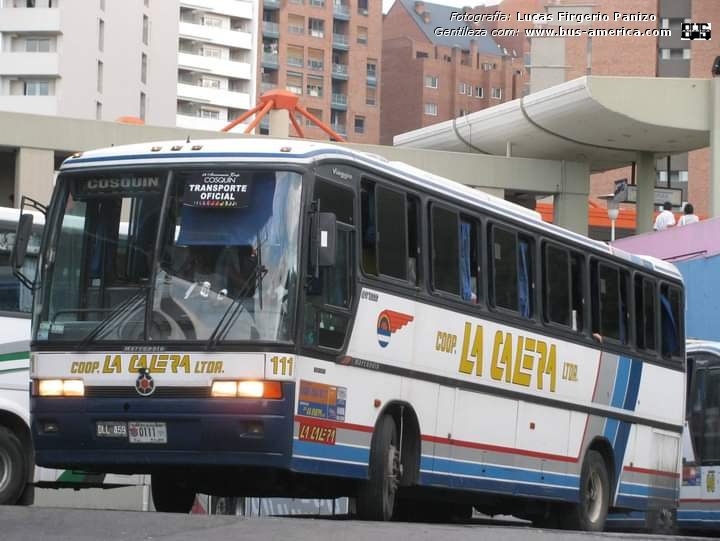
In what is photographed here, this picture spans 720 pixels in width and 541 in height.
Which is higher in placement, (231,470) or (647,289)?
(647,289)

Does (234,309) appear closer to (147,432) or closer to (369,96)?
(147,432)

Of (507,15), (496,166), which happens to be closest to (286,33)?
(507,15)

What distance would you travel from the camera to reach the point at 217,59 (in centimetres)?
13638

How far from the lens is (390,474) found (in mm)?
13602

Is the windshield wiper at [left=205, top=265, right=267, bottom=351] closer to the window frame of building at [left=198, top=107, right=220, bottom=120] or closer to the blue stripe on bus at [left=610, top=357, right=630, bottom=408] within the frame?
the blue stripe on bus at [left=610, top=357, right=630, bottom=408]

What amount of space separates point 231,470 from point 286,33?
419 ft

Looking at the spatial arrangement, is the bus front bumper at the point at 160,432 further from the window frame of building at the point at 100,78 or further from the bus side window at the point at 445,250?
the window frame of building at the point at 100,78

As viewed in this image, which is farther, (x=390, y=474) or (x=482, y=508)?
(x=482, y=508)

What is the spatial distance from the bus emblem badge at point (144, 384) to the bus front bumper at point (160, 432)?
7 cm

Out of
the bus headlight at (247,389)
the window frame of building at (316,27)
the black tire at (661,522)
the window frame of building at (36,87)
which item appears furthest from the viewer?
the window frame of building at (316,27)

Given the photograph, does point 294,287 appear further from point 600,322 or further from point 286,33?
point 286,33

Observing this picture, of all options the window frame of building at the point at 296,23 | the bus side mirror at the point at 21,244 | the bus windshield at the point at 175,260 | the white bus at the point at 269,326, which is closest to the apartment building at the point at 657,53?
the window frame of building at the point at 296,23

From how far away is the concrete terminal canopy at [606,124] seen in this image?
1471 inches

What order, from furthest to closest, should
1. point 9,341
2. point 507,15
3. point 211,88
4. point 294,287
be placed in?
point 507,15 → point 211,88 → point 9,341 → point 294,287
